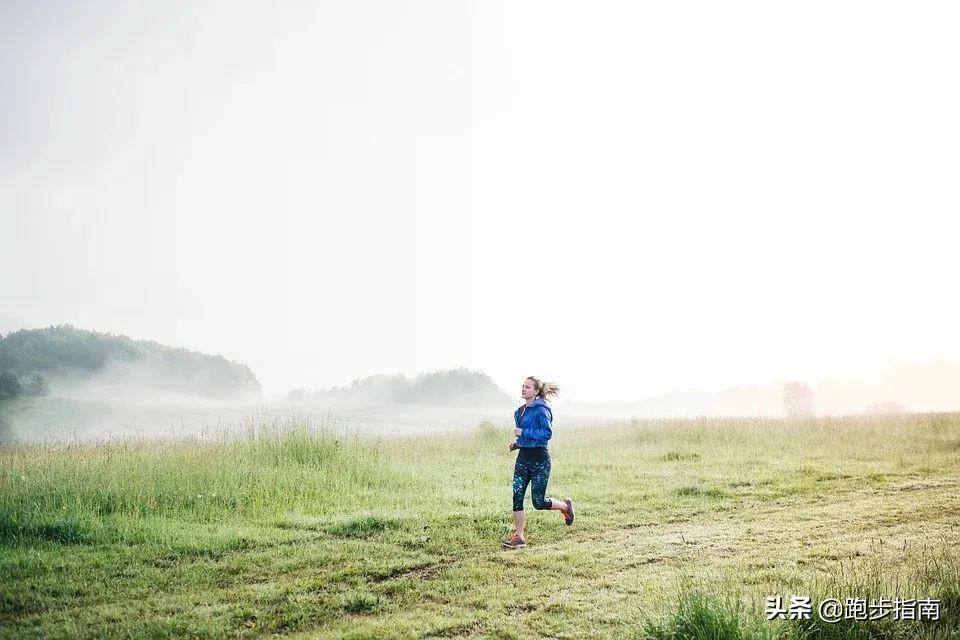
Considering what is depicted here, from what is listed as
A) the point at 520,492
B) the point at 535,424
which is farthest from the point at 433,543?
the point at 535,424

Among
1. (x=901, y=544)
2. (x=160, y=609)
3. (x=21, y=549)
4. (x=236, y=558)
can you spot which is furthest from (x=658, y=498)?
(x=21, y=549)

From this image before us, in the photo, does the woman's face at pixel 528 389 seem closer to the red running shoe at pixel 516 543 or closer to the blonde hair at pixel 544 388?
the blonde hair at pixel 544 388

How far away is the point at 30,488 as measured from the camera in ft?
35.4

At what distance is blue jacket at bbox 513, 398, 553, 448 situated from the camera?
29.5 ft

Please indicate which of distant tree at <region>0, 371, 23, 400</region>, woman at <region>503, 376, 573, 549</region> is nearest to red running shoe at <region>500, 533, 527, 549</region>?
woman at <region>503, 376, 573, 549</region>

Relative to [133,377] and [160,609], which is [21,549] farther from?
[133,377]

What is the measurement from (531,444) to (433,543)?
1.97 meters

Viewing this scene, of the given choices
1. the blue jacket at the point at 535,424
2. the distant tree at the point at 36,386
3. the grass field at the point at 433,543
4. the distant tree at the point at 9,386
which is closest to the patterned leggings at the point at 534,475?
the blue jacket at the point at 535,424

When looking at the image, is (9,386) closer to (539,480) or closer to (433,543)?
(433,543)

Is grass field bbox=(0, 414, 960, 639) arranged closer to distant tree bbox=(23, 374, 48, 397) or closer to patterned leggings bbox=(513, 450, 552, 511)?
patterned leggings bbox=(513, 450, 552, 511)

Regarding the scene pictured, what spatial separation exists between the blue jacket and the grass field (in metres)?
1.47

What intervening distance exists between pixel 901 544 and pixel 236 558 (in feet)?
29.0

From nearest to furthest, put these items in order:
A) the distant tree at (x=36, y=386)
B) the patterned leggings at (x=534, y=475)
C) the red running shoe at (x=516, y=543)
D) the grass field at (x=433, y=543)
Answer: the grass field at (x=433, y=543) → the red running shoe at (x=516, y=543) → the patterned leggings at (x=534, y=475) → the distant tree at (x=36, y=386)

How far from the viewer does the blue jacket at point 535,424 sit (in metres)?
8.99
